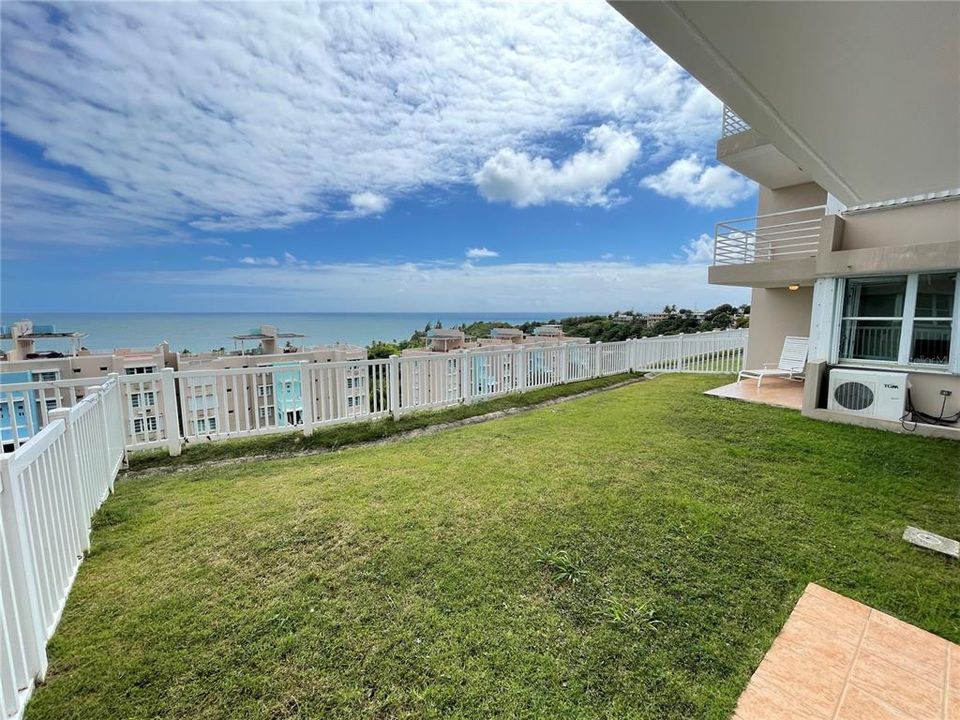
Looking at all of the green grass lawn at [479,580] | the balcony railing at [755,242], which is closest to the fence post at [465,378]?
the green grass lawn at [479,580]

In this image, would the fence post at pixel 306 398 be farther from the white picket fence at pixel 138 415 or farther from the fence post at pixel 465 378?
the fence post at pixel 465 378

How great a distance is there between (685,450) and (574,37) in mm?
5250

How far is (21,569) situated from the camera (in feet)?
6.00

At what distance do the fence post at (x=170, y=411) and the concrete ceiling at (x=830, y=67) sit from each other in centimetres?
611

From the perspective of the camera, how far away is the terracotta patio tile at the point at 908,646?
206 cm

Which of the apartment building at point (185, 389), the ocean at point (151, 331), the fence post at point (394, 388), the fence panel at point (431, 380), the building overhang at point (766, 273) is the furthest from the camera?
the ocean at point (151, 331)

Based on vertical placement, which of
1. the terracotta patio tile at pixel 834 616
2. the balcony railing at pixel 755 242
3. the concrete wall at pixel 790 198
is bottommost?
the terracotta patio tile at pixel 834 616

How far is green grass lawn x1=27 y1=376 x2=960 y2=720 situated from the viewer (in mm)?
1896

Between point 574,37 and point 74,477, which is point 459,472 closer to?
point 74,477

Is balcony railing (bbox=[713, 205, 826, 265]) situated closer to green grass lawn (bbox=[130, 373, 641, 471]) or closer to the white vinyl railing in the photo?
the white vinyl railing

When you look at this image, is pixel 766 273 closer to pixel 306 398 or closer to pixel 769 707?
pixel 769 707

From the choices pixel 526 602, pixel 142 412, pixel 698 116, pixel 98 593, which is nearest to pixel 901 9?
pixel 526 602

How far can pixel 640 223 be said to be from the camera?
3178cm

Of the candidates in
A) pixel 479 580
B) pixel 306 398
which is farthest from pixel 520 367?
pixel 479 580
